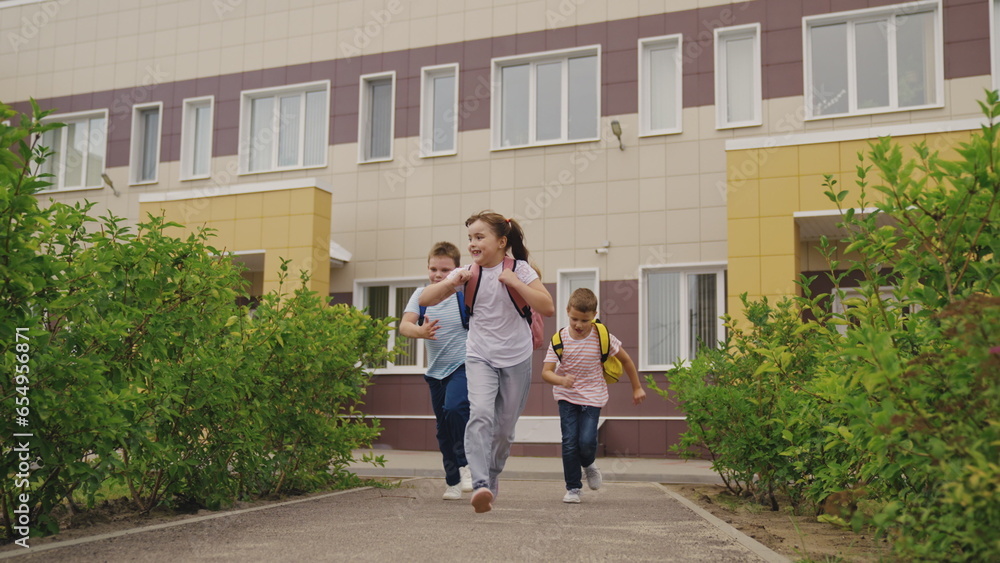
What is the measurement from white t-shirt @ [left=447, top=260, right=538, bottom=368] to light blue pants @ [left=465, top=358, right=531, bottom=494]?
Result: 0.22 ft

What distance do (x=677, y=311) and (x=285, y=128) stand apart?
8832 mm

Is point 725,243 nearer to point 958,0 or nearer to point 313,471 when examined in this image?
point 958,0

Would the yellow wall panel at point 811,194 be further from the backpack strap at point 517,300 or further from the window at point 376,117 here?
the backpack strap at point 517,300

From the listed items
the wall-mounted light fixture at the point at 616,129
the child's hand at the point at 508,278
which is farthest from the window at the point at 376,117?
the child's hand at the point at 508,278

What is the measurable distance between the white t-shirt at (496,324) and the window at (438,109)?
38.6 ft

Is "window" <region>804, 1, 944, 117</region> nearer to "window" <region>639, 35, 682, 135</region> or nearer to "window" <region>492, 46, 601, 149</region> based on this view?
"window" <region>639, 35, 682, 135</region>

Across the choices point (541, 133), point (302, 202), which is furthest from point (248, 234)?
point (541, 133)

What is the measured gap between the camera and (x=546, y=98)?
17672mm

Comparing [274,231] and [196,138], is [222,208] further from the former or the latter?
[196,138]

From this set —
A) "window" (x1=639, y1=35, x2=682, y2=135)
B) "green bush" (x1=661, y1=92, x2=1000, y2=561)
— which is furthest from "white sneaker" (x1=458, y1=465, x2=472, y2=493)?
"window" (x1=639, y1=35, x2=682, y2=135)

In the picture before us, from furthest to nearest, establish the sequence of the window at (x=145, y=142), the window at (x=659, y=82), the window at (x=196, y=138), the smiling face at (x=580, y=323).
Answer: the window at (x=145, y=142)
the window at (x=196, y=138)
the window at (x=659, y=82)
the smiling face at (x=580, y=323)

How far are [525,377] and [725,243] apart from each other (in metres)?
10.0

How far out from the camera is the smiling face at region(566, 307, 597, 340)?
8156 mm

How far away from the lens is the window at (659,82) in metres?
16.7
